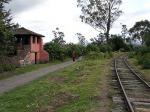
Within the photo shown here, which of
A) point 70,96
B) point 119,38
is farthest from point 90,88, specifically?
point 119,38

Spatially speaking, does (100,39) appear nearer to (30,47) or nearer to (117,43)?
(117,43)

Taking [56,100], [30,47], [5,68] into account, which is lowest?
[56,100]

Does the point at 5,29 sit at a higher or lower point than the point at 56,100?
higher

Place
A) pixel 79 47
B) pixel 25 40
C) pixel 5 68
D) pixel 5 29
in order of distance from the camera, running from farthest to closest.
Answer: pixel 79 47, pixel 25 40, pixel 5 68, pixel 5 29

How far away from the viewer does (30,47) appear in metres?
54.8

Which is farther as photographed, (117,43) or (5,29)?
(117,43)

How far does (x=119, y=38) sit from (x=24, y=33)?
52.1 metres

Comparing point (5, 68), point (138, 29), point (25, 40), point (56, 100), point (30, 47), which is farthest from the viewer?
point (138, 29)

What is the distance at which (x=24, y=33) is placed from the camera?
5494 centimetres

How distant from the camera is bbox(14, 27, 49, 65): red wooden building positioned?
52125mm

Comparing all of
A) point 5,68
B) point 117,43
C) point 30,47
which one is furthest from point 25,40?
point 117,43

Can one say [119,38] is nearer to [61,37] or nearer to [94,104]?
[61,37]

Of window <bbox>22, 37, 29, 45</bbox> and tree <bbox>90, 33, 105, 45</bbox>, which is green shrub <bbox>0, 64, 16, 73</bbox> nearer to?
window <bbox>22, 37, 29, 45</bbox>

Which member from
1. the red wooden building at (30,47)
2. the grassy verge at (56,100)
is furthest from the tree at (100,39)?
the grassy verge at (56,100)
